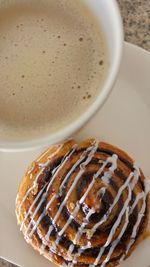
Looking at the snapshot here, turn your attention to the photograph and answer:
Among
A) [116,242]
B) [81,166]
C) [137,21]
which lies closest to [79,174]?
[81,166]

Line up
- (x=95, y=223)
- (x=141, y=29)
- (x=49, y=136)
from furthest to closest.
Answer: (x=141, y=29) < (x=95, y=223) < (x=49, y=136)

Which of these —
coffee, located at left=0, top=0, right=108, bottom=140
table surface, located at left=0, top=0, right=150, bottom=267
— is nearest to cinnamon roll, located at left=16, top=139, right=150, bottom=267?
coffee, located at left=0, top=0, right=108, bottom=140

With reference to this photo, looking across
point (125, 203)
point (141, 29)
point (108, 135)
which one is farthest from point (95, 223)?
point (141, 29)

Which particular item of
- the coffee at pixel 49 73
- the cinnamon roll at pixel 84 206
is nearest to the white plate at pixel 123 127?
the cinnamon roll at pixel 84 206

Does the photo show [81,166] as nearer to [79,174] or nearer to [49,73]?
[79,174]

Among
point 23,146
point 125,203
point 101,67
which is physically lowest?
point 125,203

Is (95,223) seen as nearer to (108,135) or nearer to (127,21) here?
(108,135)

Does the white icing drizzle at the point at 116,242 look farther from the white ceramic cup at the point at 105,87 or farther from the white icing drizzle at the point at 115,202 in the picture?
the white ceramic cup at the point at 105,87
